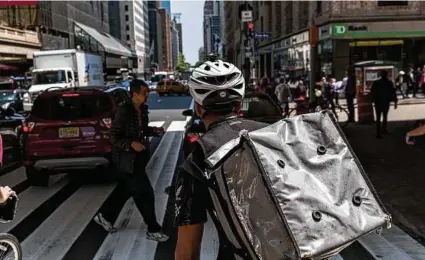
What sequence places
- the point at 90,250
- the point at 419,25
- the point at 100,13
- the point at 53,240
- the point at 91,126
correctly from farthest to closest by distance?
Answer: the point at 100,13, the point at 419,25, the point at 91,126, the point at 53,240, the point at 90,250

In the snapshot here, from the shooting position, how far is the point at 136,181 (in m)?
6.11

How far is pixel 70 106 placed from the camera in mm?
9648

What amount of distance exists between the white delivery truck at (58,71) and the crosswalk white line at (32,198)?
2095 centimetres

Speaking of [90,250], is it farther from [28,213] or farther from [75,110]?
[75,110]

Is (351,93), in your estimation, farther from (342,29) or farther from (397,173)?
(342,29)

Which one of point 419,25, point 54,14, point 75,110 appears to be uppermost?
point 54,14

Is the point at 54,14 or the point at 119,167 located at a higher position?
the point at 54,14

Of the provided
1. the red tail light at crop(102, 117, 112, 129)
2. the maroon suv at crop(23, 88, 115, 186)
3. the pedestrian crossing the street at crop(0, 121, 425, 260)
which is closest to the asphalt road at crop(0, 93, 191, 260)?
the pedestrian crossing the street at crop(0, 121, 425, 260)

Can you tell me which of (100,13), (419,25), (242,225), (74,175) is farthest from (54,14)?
(242,225)

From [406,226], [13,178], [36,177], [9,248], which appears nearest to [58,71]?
[13,178]

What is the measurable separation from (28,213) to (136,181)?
2572mm

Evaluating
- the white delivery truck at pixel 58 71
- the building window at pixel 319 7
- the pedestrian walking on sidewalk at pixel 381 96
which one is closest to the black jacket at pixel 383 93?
the pedestrian walking on sidewalk at pixel 381 96

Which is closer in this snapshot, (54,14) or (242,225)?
(242,225)

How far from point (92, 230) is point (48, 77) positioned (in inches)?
1093
